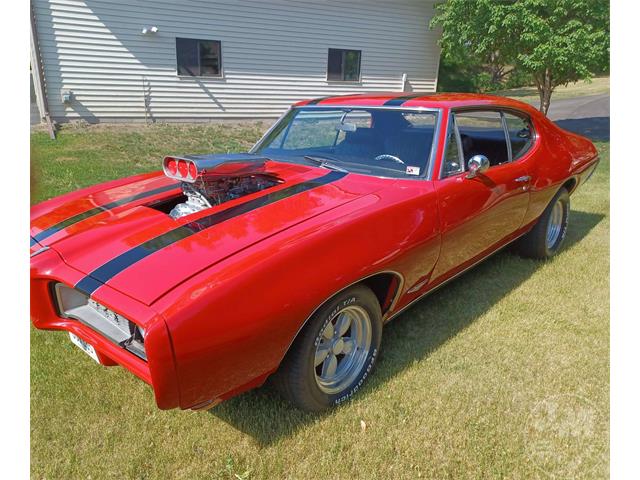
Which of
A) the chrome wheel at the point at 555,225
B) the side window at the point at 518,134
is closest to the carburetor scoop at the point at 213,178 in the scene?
the side window at the point at 518,134

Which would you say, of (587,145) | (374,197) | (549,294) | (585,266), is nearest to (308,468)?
(374,197)

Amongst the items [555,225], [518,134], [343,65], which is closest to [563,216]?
[555,225]

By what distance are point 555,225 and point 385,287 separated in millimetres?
2837

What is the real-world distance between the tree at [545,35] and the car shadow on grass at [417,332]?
6865mm

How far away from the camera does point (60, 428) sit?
94.0 inches

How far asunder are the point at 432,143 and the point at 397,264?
37.6 inches

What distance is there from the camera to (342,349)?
8.55 feet

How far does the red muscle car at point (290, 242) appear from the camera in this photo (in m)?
1.92

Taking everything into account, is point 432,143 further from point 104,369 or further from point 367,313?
point 104,369

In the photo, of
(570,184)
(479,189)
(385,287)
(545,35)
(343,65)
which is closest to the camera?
(385,287)

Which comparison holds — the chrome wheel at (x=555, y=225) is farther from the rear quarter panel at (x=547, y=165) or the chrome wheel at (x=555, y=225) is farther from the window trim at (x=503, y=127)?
the window trim at (x=503, y=127)

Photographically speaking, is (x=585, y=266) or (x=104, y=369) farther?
(x=585, y=266)

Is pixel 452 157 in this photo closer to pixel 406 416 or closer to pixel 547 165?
pixel 547 165

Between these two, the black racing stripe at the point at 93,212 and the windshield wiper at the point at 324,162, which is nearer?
A: the black racing stripe at the point at 93,212
